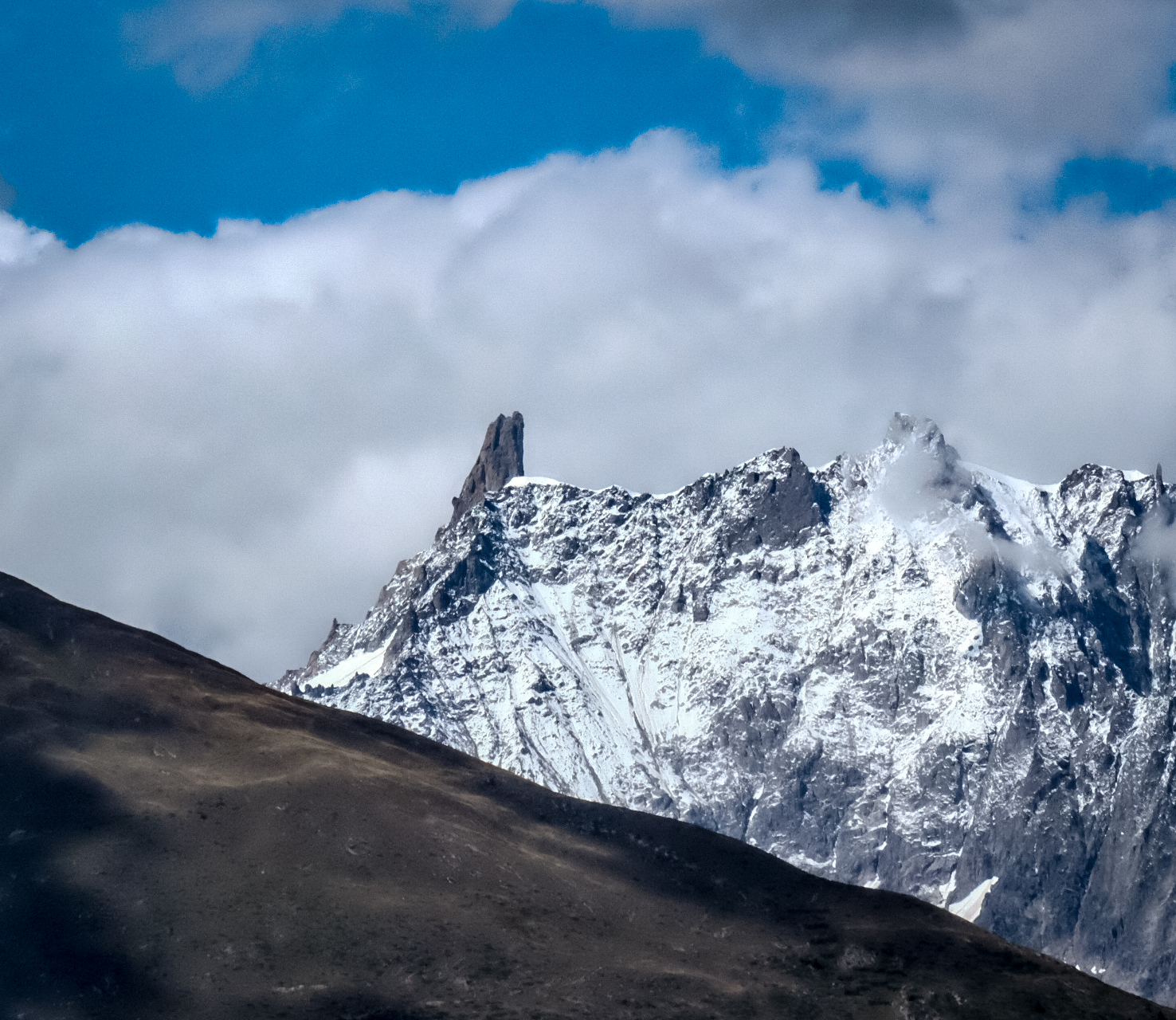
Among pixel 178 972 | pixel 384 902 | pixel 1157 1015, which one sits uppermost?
pixel 1157 1015

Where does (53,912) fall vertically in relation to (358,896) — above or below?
below

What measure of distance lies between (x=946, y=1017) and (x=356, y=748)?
7260 cm

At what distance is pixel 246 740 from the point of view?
17400cm

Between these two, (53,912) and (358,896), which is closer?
(53,912)

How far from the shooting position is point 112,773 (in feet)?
521

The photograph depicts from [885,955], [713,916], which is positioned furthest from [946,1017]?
[713,916]

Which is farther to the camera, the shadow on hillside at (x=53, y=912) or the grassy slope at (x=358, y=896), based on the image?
the grassy slope at (x=358, y=896)

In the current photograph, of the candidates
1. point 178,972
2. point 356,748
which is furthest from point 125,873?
point 356,748

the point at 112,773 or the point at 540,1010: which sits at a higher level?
the point at 112,773

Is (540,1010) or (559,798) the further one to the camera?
(559,798)

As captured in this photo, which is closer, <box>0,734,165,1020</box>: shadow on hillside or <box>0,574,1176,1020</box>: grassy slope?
<box>0,734,165,1020</box>: shadow on hillside

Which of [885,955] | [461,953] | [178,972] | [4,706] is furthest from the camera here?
[4,706]

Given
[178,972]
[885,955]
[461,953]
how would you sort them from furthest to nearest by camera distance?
[885,955]
[461,953]
[178,972]

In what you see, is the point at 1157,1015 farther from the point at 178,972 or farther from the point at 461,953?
the point at 178,972
